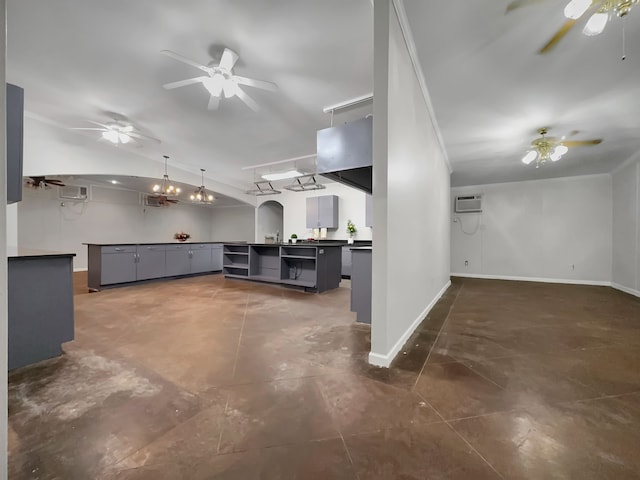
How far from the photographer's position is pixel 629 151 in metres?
4.56

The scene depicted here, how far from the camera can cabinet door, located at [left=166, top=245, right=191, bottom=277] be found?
6.27 metres

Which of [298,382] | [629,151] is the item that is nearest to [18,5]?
[298,382]

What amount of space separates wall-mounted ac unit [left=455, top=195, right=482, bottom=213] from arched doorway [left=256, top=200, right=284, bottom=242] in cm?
583

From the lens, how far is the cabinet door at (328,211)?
753cm

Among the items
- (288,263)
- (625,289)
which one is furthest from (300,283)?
(625,289)

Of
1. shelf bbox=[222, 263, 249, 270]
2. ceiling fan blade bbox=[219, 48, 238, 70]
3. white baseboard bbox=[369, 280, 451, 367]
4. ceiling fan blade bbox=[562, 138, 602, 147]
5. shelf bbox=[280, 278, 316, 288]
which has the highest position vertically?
ceiling fan blade bbox=[219, 48, 238, 70]

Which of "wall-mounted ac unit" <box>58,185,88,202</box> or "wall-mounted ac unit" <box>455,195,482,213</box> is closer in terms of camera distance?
"wall-mounted ac unit" <box>455,195,482,213</box>

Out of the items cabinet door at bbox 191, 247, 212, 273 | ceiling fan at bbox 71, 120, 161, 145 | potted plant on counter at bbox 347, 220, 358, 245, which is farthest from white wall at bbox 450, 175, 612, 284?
ceiling fan at bbox 71, 120, 161, 145

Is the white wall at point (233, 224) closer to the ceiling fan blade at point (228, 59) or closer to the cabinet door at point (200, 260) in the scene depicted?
the cabinet door at point (200, 260)

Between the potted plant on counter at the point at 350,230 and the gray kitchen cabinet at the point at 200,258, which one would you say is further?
the potted plant on counter at the point at 350,230

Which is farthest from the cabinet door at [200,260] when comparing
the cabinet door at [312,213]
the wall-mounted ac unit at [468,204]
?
the wall-mounted ac unit at [468,204]

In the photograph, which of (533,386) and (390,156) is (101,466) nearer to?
(390,156)

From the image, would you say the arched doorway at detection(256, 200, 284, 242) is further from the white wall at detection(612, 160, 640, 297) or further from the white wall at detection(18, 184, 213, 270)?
the white wall at detection(612, 160, 640, 297)

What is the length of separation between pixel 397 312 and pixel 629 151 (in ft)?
19.1
